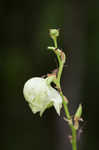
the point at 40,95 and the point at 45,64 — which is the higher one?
the point at 40,95

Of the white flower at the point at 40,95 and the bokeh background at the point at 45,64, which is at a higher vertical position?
the white flower at the point at 40,95

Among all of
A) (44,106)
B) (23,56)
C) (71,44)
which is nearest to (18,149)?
(23,56)

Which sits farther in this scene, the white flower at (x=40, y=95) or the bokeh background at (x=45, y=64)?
the bokeh background at (x=45, y=64)

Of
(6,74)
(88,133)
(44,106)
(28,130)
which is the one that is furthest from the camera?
(28,130)

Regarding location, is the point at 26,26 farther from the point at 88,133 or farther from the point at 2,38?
the point at 88,133

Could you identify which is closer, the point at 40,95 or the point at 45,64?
the point at 40,95
